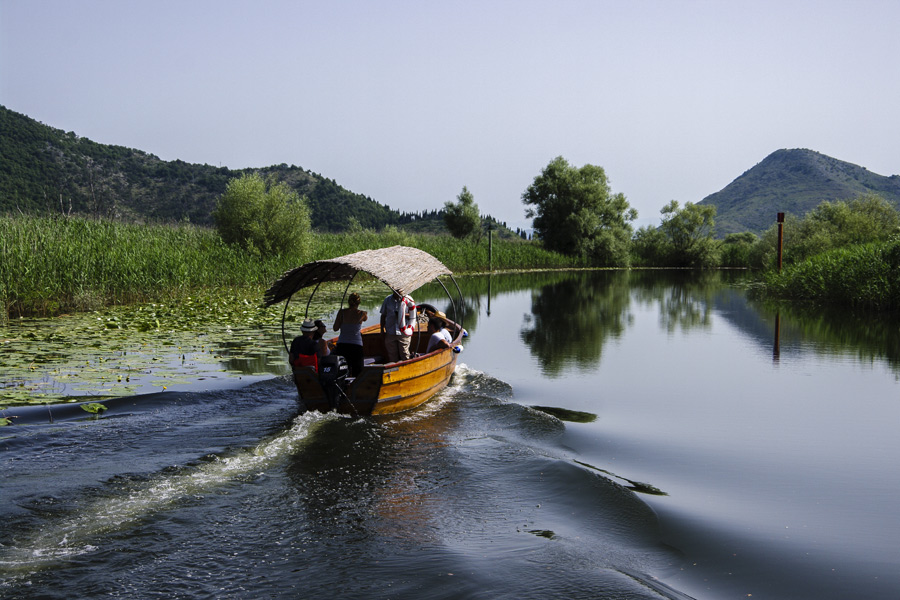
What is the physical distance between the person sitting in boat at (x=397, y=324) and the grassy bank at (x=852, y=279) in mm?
20626

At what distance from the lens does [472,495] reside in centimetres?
704

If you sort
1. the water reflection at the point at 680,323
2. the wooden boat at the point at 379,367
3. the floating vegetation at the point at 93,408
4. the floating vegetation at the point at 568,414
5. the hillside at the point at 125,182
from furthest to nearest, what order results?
1. the hillside at the point at 125,182
2. the water reflection at the point at 680,323
3. the floating vegetation at the point at 568,414
4. the wooden boat at the point at 379,367
5. the floating vegetation at the point at 93,408

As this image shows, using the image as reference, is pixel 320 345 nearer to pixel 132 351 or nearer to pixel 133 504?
pixel 133 504

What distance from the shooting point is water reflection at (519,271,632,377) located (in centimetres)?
1565

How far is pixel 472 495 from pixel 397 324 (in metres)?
5.31

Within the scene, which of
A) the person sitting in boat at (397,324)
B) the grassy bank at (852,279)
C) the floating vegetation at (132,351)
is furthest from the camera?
the grassy bank at (852,279)

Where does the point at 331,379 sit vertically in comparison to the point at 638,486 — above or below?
above

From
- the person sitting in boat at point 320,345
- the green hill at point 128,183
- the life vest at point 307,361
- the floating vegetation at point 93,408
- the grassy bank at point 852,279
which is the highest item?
the green hill at point 128,183

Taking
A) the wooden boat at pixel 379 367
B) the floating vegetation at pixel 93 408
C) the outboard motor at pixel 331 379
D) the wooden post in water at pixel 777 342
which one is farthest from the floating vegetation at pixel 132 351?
the wooden post in water at pixel 777 342

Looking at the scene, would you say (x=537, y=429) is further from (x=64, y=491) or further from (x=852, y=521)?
(x=64, y=491)

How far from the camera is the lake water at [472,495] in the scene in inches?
210

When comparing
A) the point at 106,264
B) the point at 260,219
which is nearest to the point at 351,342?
the point at 106,264

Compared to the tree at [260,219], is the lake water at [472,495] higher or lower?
lower

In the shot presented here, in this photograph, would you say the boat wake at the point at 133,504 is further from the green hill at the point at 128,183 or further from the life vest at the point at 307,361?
the green hill at the point at 128,183
